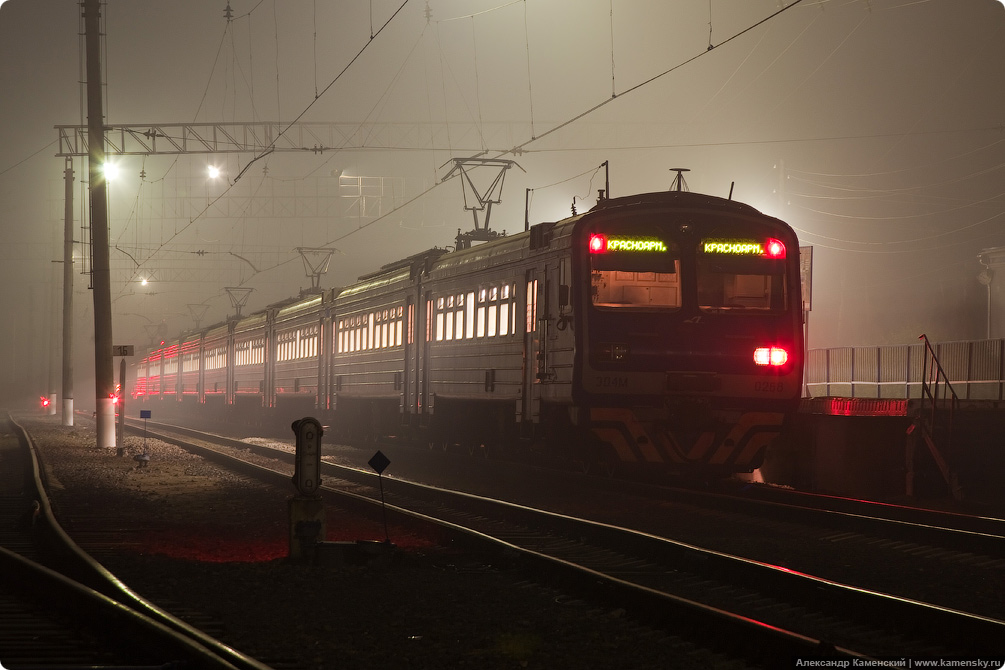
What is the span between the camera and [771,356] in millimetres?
13719

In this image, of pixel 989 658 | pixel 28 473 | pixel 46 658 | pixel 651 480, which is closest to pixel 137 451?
pixel 28 473

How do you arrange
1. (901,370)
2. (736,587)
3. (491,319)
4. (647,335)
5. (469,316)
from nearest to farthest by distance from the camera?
(736,587) < (647,335) < (491,319) < (469,316) < (901,370)

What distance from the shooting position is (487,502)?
40.1 feet

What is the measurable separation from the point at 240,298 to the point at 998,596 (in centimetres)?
4787

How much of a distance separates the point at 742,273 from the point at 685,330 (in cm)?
110

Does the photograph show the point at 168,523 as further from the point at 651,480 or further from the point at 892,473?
the point at 892,473

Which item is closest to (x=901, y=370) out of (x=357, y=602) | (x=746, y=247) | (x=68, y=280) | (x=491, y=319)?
(x=491, y=319)

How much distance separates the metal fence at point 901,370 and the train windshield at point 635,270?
27.2 ft

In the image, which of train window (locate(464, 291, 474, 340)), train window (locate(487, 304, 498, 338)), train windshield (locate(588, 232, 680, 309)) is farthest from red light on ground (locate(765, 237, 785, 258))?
train window (locate(464, 291, 474, 340))

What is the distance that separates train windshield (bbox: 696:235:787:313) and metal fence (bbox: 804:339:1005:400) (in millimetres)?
7180

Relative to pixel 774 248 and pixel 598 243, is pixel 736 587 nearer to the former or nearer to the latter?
pixel 598 243

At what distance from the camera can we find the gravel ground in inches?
238

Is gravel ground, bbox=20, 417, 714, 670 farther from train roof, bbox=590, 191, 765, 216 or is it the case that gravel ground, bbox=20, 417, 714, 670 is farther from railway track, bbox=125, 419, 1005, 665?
train roof, bbox=590, 191, 765, 216

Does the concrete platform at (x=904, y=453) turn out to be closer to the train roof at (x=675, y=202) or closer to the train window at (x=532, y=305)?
the train roof at (x=675, y=202)
